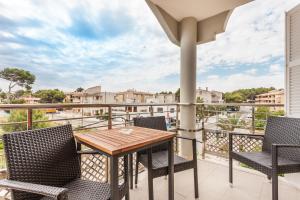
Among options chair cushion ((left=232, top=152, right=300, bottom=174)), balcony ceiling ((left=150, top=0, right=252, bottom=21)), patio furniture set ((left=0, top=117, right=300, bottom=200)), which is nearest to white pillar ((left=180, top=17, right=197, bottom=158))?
balcony ceiling ((left=150, top=0, right=252, bottom=21))

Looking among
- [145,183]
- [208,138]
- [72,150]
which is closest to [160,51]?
[208,138]

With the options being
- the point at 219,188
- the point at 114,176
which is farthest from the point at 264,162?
the point at 114,176

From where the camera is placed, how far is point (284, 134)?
1.78 meters

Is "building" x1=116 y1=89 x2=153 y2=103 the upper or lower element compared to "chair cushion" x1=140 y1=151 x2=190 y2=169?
upper

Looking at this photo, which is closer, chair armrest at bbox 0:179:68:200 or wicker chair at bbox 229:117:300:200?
chair armrest at bbox 0:179:68:200

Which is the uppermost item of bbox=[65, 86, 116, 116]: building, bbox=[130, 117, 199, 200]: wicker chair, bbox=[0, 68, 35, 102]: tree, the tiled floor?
bbox=[0, 68, 35, 102]: tree

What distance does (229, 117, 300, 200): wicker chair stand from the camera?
1431 mm

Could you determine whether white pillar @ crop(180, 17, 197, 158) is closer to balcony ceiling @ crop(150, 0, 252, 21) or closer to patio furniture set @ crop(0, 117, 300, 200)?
balcony ceiling @ crop(150, 0, 252, 21)

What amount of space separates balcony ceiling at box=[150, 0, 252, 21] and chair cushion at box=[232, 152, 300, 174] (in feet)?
6.85

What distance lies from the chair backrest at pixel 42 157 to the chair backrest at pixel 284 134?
207 cm

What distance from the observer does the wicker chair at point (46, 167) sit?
85 centimetres

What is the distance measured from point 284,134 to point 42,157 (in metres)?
2.33

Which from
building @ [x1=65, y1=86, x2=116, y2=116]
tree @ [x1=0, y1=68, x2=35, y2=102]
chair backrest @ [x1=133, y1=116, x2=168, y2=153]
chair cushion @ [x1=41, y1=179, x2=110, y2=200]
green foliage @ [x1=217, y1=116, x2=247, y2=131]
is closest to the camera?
chair cushion @ [x1=41, y1=179, x2=110, y2=200]

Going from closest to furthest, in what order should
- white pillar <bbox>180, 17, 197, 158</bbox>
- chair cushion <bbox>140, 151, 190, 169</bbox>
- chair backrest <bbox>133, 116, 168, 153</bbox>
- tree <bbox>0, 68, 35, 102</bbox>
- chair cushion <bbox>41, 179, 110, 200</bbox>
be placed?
1. chair cushion <bbox>41, 179, 110, 200</bbox>
2. chair cushion <bbox>140, 151, 190, 169</bbox>
3. chair backrest <bbox>133, 116, 168, 153</bbox>
4. white pillar <bbox>180, 17, 197, 158</bbox>
5. tree <bbox>0, 68, 35, 102</bbox>
